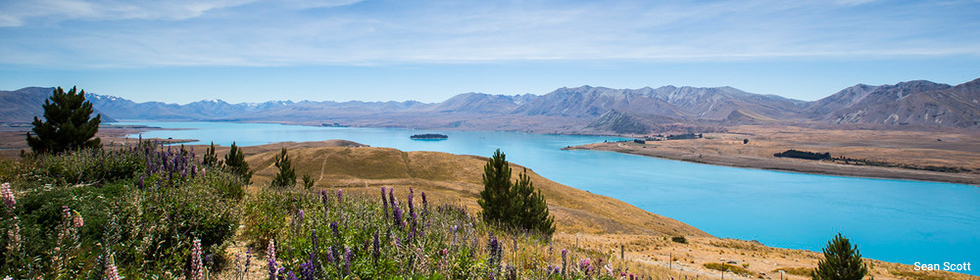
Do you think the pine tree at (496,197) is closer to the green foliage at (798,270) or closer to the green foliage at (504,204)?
the green foliage at (504,204)

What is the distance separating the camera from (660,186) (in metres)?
98.8

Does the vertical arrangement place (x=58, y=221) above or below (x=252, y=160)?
above

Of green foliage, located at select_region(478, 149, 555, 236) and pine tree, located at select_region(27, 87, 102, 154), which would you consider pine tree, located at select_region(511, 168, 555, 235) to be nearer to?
green foliage, located at select_region(478, 149, 555, 236)

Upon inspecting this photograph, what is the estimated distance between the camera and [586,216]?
141ft

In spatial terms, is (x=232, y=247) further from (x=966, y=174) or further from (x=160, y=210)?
(x=966, y=174)

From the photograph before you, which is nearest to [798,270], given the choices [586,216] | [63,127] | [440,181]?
[586,216]

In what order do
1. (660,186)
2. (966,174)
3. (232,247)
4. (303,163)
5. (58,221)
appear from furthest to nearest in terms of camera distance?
(966,174) → (660,186) → (303,163) → (232,247) → (58,221)

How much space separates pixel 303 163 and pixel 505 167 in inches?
2114

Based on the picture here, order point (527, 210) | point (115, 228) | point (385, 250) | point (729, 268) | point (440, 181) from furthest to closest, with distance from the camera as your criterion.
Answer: point (440, 181) → point (527, 210) → point (729, 268) → point (385, 250) → point (115, 228)

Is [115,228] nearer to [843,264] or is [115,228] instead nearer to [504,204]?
[504,204]

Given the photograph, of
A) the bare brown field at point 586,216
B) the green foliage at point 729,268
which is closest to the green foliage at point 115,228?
the bare brown field at point 586,216

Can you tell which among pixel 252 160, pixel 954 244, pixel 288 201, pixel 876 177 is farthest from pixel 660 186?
pixel 288 201

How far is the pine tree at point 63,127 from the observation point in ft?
73.0

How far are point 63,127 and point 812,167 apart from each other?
158 metres
